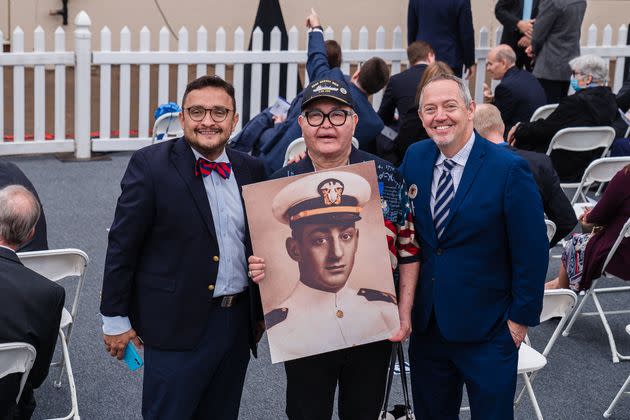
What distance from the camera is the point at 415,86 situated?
7895 mm

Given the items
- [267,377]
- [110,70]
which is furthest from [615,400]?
[110,70]

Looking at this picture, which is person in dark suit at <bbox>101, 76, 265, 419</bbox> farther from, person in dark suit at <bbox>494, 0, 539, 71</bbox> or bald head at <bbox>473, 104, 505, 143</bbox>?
person in dark suit at <bbox>494, 0, 539, 71</bbox>

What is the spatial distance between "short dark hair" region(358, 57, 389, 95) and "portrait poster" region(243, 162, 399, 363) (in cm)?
364

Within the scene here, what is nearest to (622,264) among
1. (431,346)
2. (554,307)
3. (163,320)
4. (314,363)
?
(554,307)

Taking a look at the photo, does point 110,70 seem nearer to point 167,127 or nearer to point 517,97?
point 167,127

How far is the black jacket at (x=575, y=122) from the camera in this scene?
7.81m

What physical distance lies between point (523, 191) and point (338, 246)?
2.23 feet

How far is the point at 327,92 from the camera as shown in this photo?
337 cm

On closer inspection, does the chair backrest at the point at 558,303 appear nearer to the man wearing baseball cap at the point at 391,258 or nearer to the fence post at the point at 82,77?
the man wearing baseball cap at the point at 391,258

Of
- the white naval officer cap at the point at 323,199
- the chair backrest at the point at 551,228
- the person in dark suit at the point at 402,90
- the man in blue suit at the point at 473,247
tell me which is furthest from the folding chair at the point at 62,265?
the person in dark suit at the point at 402,90

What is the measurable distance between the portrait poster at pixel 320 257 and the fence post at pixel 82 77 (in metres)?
6.55

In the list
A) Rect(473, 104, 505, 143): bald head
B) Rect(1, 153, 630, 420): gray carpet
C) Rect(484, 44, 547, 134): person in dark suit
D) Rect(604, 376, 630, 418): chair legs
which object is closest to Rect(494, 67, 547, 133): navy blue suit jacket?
Rect(484, 44, 547, 134): person in dark suit

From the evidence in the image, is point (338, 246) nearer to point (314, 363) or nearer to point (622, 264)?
point (314, 363)

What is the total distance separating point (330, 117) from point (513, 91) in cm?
532
